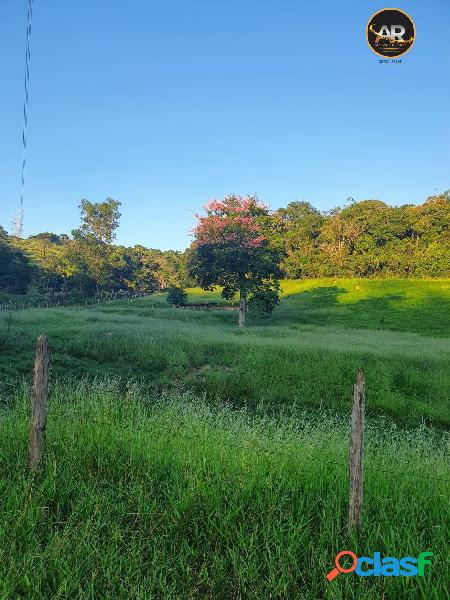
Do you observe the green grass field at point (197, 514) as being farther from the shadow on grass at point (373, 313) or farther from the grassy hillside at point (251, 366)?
the shadow on grass at point (373, 313)

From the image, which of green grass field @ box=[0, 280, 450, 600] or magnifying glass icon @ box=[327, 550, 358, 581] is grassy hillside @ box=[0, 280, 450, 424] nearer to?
green grass field @ box=[0, 280, 450, 600]

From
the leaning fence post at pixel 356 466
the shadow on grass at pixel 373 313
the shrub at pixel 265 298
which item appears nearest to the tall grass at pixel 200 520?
the leaning fence post at pixel 356 466

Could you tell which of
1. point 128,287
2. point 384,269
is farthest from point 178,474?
point 128,287

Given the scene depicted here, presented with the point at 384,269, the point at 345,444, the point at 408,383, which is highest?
the point at 384,269

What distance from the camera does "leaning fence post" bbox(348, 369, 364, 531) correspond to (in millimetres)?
4727

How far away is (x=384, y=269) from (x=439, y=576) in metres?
85.5

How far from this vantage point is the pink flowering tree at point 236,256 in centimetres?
3534

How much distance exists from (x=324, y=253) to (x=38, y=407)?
8894cm

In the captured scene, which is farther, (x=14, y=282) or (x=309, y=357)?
(x=14, y=282)

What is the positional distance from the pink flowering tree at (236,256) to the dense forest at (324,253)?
38938 mm

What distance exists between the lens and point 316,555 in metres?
4.37

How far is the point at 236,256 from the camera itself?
115 feet

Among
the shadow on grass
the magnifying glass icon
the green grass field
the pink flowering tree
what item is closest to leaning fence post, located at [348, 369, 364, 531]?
the green grass field

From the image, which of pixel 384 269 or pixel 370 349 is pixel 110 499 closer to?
pixel 370 349
